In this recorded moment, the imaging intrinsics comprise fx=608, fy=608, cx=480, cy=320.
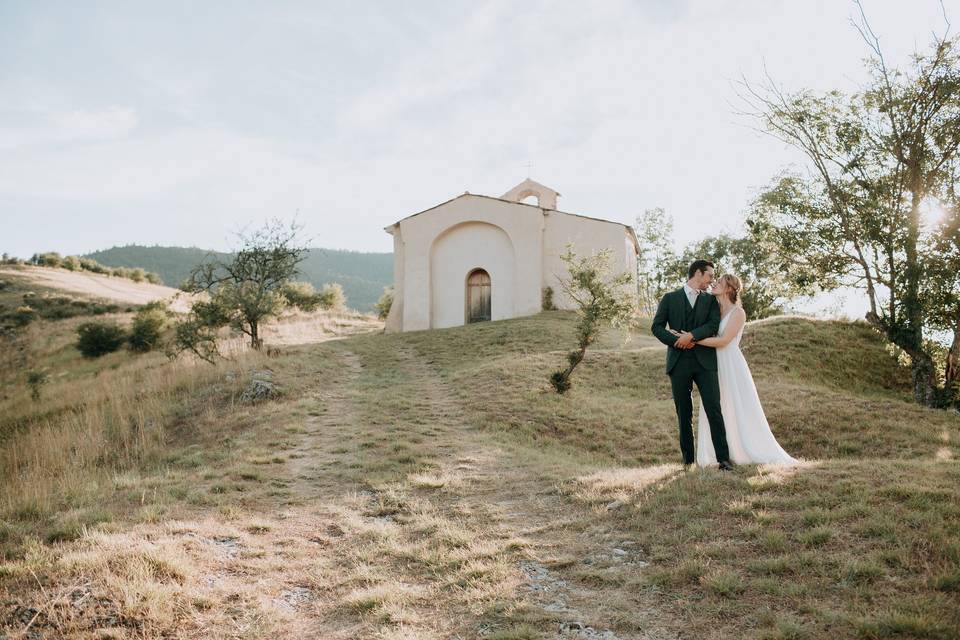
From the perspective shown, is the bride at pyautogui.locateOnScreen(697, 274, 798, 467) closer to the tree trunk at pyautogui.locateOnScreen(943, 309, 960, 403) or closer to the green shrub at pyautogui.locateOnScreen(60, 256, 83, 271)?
the tree trunk at pyautogui.locateOnScreen(943, 309, 960, 403)

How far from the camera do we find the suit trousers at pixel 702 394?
691 centimetres

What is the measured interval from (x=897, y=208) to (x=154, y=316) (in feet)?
101

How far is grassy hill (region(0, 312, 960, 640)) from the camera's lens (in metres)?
4.02

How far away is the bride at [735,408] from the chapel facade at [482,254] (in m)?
20.0

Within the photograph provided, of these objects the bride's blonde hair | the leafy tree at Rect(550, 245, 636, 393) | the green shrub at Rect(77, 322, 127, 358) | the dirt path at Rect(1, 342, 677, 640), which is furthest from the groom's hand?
the green shrub at Rect(77, 322, 127, 358)

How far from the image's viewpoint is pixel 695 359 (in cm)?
705

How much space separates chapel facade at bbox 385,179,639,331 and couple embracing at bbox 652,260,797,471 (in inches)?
786

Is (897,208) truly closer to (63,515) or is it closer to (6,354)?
(63,515)

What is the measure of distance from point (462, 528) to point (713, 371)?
11.1 feet

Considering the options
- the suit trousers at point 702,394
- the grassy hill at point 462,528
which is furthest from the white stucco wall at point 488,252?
the suit trousers at point 702,394

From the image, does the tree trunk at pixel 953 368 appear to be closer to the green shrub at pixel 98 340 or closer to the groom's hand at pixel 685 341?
the groom's hand at pixel 685 341

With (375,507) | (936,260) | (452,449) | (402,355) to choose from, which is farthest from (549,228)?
(375,507)

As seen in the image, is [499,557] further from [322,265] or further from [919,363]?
[322,265]

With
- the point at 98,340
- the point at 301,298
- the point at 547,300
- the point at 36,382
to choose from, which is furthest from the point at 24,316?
the point at 547,300
